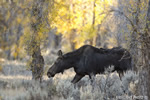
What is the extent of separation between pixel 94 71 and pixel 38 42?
2.72 m

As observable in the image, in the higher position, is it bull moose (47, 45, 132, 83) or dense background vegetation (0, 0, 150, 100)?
dense background vegetation (0, 0, 150, 100)

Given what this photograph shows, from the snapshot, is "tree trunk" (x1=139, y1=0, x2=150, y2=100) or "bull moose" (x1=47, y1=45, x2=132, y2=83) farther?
"bull moose" (x1=47, y1=45, x2=132, y2=83)

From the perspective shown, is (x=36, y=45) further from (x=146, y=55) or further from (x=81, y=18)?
(x=81, y=18)

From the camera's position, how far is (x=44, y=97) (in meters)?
8.64

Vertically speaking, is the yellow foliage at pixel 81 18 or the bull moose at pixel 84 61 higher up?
the yellow foliage at pixel 81 18

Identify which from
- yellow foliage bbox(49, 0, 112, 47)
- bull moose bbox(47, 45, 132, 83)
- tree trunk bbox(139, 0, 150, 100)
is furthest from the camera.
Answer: yellow foliage bbox(49, 0, 112, 47)

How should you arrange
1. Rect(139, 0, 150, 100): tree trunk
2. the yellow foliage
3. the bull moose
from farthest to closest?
the yellow foliage, the bull moose, Rect(139, 0, 150, 100): tree trunk

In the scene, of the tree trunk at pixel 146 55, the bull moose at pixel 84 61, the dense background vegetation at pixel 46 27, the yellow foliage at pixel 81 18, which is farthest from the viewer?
the yellow foliage at pixel 81 18

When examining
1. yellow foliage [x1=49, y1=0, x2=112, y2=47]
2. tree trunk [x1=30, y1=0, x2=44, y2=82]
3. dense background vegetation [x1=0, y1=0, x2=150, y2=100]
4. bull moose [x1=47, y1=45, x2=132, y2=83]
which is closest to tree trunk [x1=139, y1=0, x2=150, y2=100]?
dense background vegetation [x1=0, y1=0, x2=150, y2=100]

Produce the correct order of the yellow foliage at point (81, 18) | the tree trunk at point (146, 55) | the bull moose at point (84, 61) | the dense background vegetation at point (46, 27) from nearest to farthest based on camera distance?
the dense background vegetation at point (46, 27) → the tree trunk at point (146, 55) → the bull moose at point (84, 61) → the yellow foliage at point (81, 18)

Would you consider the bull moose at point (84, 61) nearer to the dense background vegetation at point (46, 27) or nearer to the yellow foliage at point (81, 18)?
the dense background vegetation at point (46, 27)

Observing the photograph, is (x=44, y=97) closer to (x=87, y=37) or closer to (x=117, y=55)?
(x=117, y=55)

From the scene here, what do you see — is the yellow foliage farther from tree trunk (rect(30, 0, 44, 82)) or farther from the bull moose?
tree trunk (rect(30, 0, 44, 82))

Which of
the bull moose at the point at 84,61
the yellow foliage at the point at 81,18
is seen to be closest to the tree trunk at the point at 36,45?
the bull moose at the point at 84,61
